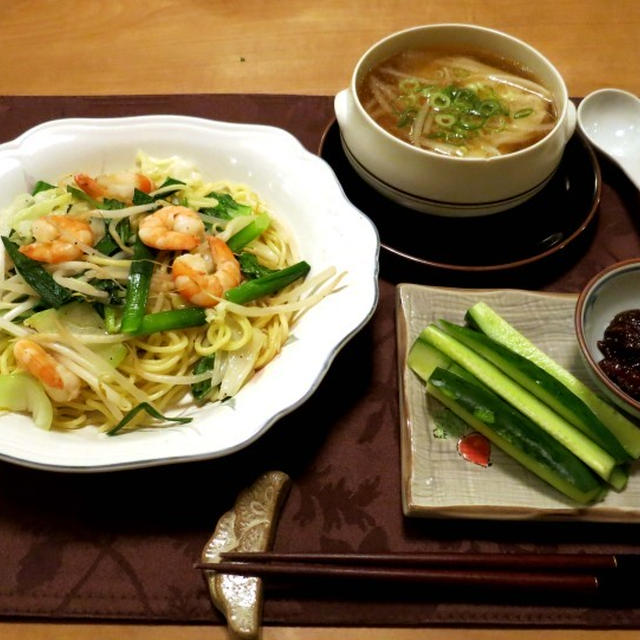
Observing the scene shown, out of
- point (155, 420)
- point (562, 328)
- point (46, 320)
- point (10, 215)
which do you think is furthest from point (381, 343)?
point (10, 215)

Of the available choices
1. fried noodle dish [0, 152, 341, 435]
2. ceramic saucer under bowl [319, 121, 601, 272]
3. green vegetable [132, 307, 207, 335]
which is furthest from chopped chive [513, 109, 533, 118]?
green vegetable [132, 307, 207, 335]

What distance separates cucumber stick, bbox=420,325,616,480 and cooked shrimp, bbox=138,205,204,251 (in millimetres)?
712

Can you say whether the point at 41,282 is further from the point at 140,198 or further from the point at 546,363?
the point at 546,363

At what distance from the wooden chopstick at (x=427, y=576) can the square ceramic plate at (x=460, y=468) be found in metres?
0.14

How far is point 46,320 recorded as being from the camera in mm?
1638

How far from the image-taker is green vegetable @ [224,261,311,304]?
1747 millimetres

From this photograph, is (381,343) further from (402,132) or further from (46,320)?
(46,320)

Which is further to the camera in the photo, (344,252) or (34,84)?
(34,84)

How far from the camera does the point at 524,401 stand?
1.65m

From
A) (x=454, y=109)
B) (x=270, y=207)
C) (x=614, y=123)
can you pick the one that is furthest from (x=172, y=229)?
(x=614, y=123)

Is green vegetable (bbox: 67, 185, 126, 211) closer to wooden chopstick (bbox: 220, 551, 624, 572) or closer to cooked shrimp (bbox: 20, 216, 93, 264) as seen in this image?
cooked shrimp (bbox: 20, 216, 93, 264)

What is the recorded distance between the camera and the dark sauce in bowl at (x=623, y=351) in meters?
1.62

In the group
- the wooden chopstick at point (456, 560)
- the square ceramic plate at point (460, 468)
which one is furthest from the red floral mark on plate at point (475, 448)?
the wooden chopstick at point (456, 560)

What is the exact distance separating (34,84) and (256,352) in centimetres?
171
